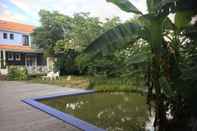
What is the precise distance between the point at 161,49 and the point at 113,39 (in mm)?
972

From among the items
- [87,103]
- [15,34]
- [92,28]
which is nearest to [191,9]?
[87,103]

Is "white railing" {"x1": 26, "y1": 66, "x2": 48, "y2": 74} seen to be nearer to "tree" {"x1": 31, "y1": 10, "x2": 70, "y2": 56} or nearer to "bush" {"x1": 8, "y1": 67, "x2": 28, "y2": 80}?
"tree" {"x1": 31, "y1": 10, "x2": 70, "y2": 56}

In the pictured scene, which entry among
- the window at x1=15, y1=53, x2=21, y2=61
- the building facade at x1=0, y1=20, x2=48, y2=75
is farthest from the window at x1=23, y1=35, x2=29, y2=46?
the window at x1=15, y1=53, x2=21, y2=61

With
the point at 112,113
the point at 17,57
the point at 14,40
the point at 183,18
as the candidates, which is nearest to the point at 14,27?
the point at 14,40

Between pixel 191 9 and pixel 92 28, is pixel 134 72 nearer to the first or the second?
pixel 191 9

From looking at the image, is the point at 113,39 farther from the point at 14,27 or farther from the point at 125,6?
the point at 14,27

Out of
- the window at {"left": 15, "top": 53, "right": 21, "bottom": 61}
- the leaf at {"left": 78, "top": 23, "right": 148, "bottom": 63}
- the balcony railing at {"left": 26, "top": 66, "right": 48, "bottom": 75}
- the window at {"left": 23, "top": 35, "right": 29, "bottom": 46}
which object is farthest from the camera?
the window at {"left": 23, "top": 35, "right": 29, "bottom": 46}

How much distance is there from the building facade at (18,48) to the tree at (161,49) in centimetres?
2084

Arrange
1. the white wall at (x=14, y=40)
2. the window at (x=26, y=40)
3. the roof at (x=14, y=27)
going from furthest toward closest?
the window at (x=26, y=40)
the roof at (x=14, y=27)
the white wall at (x=14, y=40)

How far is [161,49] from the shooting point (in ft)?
15.3

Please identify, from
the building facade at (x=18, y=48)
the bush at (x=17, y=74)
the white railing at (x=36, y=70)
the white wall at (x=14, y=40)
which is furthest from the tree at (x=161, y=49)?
the white wall at (x=14, y=40)

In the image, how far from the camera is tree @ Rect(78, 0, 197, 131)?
4359 mm

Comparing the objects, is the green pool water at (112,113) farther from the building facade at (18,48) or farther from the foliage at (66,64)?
the building facade at (18,48)

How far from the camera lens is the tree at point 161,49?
→ 4359 millimetres
